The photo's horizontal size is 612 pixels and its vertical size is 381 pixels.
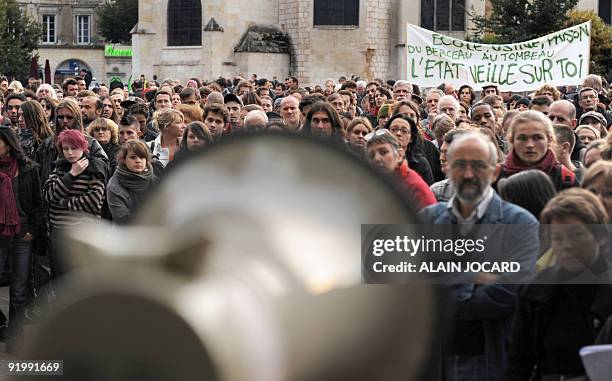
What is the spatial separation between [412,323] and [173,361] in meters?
0.36

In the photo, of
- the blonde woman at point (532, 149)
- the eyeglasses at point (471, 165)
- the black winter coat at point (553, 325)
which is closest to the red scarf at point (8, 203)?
the blonde woman at point (532, 149)

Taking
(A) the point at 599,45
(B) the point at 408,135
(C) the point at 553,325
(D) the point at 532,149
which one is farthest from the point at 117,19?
(C) the point at 553,325

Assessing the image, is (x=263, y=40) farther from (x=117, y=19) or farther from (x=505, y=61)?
(x=117, y=19)

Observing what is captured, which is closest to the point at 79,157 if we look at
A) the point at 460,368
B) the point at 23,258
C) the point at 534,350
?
the point at 23,258

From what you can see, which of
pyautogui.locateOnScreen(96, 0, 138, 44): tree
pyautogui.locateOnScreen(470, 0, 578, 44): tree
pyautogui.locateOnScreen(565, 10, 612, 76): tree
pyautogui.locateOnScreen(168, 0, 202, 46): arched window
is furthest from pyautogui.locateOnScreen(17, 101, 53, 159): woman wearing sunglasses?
pyautogui.locateOnScreen(96, 0, 138, 44): tree

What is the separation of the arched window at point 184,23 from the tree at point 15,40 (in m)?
19.0

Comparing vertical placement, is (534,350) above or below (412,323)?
below

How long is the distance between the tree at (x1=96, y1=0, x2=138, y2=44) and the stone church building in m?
31.6

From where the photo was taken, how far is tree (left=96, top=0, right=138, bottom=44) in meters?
72.8

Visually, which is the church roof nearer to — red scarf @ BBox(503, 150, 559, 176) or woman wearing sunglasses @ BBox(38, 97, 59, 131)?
woman wearing sunglasses @ BBox(38, 97, 59, 131)

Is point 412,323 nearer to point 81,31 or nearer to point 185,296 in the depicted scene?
point 185,296

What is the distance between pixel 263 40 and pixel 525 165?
1374 inches

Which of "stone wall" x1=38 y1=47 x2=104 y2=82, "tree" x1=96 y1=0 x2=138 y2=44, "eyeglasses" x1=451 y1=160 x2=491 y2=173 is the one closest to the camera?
"eyeglasses" x1=451 y1=160 x2=491 y2=173

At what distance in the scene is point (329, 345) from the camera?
1.53 metres
